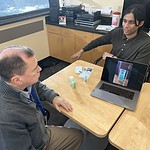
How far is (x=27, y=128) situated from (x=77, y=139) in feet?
1.62

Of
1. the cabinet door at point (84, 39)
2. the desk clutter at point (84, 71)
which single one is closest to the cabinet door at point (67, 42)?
the cabinet door at point (84, 39)

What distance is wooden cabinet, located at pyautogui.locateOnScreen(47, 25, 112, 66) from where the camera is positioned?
8.56 ft

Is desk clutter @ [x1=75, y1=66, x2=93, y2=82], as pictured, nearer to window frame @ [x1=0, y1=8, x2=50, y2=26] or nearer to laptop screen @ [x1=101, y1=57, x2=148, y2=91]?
laptop screen @ [x1=101, y1=57, x2=148, y2=91]

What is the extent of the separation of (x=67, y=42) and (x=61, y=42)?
156mm

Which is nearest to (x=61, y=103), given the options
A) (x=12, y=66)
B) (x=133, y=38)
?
(x=12, y=66)

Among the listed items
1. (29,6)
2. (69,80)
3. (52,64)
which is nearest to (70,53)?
(52,64)

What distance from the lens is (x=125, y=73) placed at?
1262 millimetres

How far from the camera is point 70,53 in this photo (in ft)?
9.98

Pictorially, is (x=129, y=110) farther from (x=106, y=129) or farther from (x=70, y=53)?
(x=70, y=53)

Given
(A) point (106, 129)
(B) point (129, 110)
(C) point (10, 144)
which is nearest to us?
(C) point (10, 144)

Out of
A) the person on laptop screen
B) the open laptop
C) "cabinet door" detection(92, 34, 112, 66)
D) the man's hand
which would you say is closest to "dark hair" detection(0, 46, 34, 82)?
the man's hand

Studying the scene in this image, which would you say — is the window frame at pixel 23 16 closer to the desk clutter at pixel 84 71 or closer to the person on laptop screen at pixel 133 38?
the desk clutter at pixel 84 71

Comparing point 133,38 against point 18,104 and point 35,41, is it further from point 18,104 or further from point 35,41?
point 35,41

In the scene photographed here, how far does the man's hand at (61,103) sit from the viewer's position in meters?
1.19
